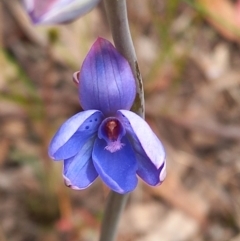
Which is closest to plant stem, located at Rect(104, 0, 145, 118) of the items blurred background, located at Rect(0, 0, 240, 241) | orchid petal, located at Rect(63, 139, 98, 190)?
orchid petal, located at Rect(63, 139, 98, 190)

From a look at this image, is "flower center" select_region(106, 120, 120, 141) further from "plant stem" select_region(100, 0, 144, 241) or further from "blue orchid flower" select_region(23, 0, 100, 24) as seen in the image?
"blue orchid flower" select_region(23, 0, 100, 24)

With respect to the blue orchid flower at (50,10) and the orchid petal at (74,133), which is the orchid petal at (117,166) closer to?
the orchid petal at (74,133)

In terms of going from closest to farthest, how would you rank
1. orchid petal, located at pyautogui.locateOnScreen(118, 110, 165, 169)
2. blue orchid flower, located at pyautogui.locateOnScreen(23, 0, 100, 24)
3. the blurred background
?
blue orchid flower, located at pyautogui.locateOnScreen(23, 0, 100, 24)
orchid petal, located at pyautogui.locateOnScreen(118, 110, 165, 169)
the blurred background

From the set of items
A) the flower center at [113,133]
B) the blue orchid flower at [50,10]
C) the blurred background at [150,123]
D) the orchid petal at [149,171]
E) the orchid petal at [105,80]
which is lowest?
the blurred background at [150,123]

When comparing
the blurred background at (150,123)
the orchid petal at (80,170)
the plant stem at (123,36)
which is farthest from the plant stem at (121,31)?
the blurred background at (150,123)

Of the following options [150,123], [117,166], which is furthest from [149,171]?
[150,123]

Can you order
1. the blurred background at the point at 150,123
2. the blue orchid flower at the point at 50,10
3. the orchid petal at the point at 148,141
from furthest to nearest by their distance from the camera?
the blurred background at the point at 150,123 → the orchid petal at the point at 148,141 → the blue orchid flower at the point at 50,10

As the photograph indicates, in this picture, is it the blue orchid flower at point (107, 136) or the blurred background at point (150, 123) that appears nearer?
the blue orchid flower at point (107, 136)

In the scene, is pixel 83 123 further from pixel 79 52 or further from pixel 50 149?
pixel 79 52
